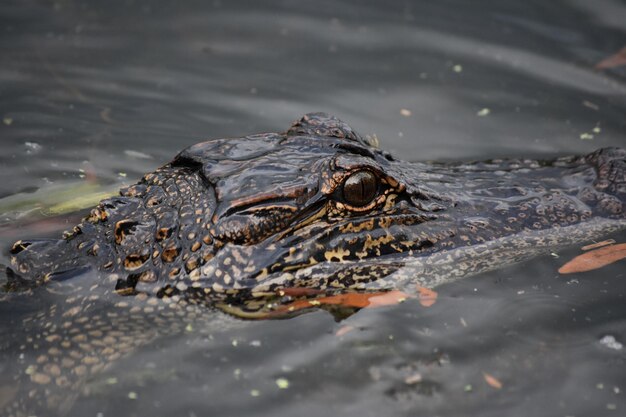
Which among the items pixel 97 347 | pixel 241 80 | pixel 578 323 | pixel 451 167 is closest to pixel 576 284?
pixel 578 323

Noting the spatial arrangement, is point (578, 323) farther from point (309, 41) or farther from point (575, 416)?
point (309, 41)

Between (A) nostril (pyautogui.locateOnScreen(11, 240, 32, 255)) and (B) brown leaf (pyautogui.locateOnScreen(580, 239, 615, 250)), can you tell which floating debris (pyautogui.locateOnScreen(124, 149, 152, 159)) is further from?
(B) brown leaf (pyautogui.locateOnScreen(580, 239, 615, 250))

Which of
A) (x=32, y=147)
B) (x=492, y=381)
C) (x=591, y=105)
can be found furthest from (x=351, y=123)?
(x=492, y=381)

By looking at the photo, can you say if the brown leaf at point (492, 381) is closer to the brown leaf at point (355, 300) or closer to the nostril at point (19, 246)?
the brown leaf at point (355, 300)

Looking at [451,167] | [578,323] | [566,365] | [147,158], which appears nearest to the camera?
[566,365]

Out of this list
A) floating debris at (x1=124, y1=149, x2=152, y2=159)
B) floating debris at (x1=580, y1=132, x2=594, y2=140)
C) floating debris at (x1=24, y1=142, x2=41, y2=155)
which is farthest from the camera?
floating debris at (x1=580, y1=132, x2=594, y2=140)

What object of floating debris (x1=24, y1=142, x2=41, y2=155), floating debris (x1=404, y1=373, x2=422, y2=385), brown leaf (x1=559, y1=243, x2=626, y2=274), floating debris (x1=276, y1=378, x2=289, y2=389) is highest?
floating debris (x1=24, y1=142, x2=41, y2=155)

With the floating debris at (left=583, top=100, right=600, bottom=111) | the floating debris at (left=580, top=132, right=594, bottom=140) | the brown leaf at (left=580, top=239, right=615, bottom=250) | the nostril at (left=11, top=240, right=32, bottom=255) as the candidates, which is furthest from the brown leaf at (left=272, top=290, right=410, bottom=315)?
the floating debris at (left=583, top=100, right=600, bottom=111)
